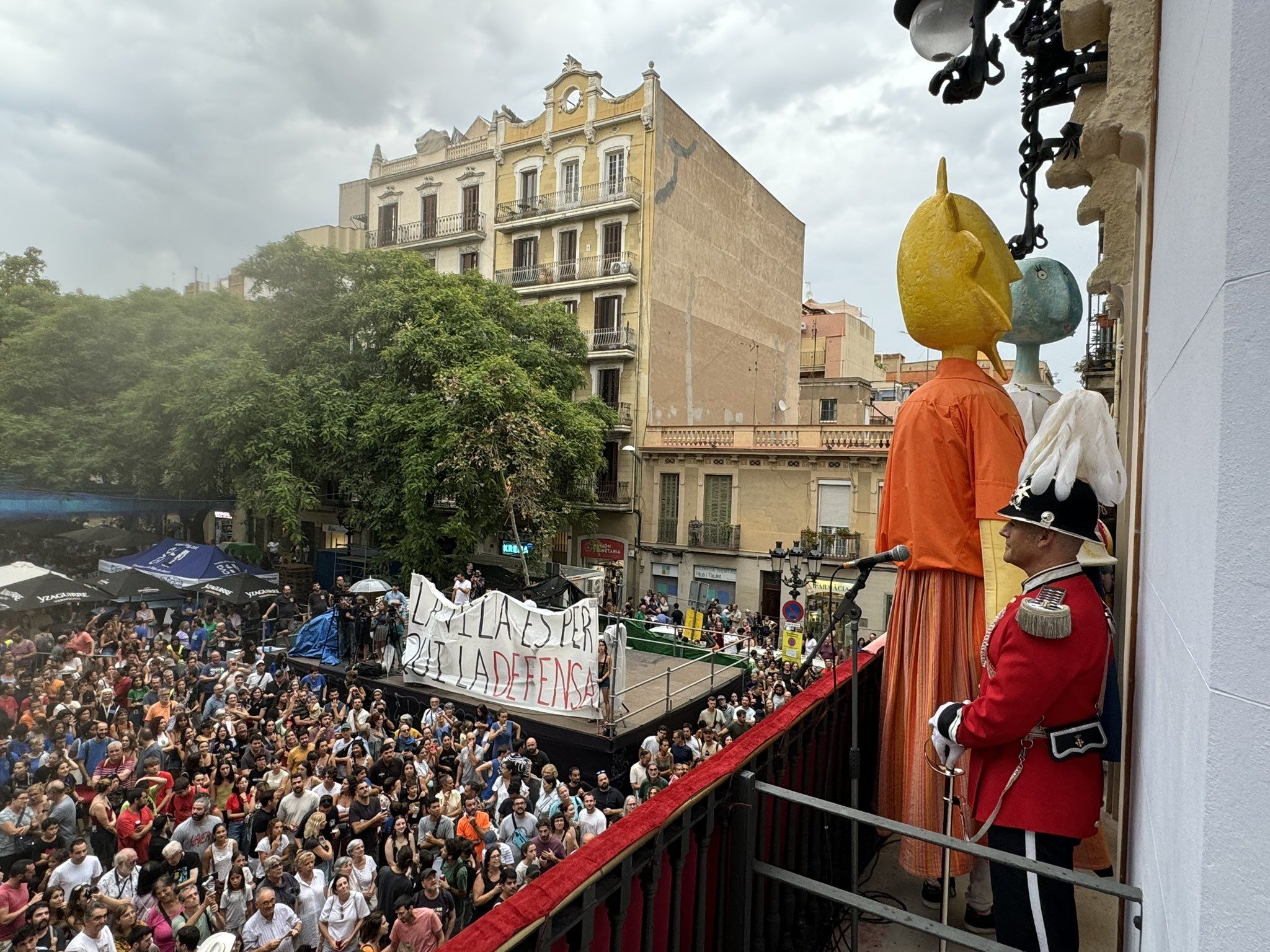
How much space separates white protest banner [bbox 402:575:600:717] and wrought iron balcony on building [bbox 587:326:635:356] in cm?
1412

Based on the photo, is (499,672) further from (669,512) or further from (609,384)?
(609,384)

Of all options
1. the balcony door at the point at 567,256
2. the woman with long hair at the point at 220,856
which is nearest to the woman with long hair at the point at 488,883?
the woman with long hair at the point at 220,856

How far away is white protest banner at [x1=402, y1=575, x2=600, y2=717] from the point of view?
1280 cm

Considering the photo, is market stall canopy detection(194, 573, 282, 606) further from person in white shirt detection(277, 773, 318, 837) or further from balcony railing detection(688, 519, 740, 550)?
balcony railing detection(688, 519, 740, 550)

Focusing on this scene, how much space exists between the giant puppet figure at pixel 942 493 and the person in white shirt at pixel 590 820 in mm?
4712

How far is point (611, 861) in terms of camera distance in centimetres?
182

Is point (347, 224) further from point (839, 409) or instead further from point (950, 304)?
point (950, 304)

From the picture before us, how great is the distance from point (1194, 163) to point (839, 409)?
32793 millimetres

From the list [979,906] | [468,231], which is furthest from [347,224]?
[979,906]

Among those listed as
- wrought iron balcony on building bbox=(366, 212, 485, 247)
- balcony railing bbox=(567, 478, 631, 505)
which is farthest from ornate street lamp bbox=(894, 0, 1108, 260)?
wrought iron balcony on building bbox=(366, 212, 485, 247)

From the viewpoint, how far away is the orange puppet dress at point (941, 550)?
3373mm

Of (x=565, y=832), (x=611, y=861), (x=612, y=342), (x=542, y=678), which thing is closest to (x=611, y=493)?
(x=612, y=342)

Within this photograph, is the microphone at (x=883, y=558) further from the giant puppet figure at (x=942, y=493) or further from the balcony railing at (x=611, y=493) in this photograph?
the balcony railing at (x=611, y=493)

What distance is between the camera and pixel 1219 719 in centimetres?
91
